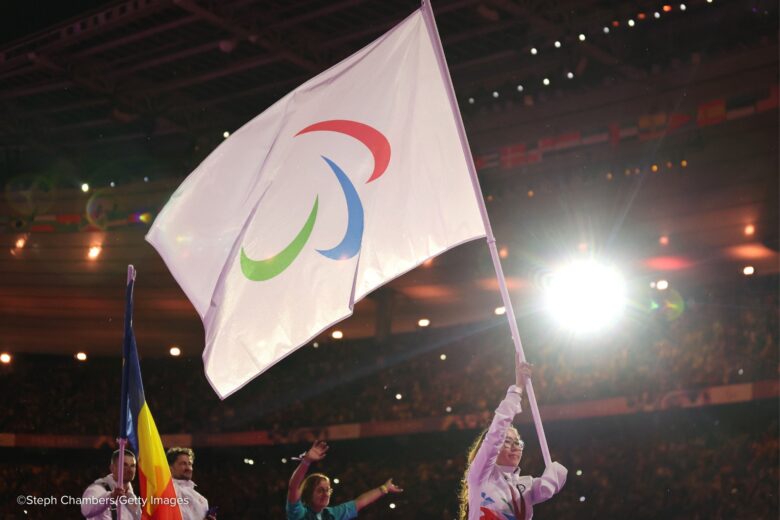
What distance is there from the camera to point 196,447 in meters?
20.4

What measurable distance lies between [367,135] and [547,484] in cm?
199

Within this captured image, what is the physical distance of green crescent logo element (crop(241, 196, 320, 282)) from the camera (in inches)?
219

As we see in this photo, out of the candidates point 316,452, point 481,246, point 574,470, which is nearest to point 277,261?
point 316,452

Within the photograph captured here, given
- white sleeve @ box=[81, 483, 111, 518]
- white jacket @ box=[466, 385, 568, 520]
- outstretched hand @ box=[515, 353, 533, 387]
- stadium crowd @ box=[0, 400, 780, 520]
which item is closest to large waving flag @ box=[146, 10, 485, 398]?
outstretched hand @ box=[515, 353, 533, 387]

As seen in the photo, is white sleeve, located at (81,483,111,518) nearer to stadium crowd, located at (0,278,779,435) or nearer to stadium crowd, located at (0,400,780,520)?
stadium crowd, located at (0,400,780,520)

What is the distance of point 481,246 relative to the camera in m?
18.4

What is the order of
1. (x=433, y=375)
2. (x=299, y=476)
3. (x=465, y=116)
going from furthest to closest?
(x=433, y=375), (x=465, y=116), (x=299, y=476)

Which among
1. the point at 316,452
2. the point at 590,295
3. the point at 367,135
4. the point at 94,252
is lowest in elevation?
the point at 316,452

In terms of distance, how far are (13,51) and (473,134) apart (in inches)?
292

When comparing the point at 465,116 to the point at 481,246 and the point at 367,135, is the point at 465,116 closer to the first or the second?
the point at 481,246

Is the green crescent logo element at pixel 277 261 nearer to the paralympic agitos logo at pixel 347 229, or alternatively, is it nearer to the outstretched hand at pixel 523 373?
the paralympic agitos logo at pixel 347 229

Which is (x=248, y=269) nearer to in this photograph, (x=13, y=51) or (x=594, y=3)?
(x=594, y=3)

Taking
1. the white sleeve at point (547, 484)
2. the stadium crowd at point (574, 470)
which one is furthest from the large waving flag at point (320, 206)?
the stadium crowd at point (574, 470)

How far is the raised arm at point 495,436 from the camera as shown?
493 centimetres
